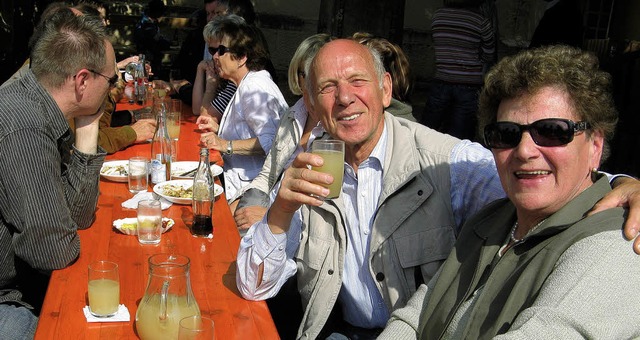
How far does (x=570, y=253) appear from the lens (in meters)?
1.88

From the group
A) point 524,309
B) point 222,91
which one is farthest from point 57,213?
point 222,91

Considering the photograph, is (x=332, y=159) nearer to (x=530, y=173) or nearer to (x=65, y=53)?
(x=530, y=173)

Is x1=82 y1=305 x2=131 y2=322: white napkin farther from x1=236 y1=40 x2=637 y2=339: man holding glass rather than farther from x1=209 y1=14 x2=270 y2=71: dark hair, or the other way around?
x1=209 y1=14 x2=270 y2=71: dark hair

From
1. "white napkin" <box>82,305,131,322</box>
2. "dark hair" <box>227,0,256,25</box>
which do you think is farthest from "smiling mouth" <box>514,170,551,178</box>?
"dark hair" <box>227,0,256,25</box>

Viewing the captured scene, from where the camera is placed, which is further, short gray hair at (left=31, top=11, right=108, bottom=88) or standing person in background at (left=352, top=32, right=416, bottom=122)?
standing person in background at (left=352, top=32, right=416, bottom=122)

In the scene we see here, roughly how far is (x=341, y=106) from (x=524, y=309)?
1.19 meters

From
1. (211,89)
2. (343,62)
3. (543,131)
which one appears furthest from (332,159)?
(211,89)

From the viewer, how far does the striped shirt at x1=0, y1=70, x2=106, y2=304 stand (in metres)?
2.72

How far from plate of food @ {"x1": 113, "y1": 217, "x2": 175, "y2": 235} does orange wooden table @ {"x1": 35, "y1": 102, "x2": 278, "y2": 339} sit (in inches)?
1.0

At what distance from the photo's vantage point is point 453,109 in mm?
7570

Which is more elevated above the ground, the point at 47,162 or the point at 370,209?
the point at 47,162

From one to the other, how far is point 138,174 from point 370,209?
57.7 inches

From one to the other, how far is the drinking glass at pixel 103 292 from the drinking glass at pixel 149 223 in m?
0.66

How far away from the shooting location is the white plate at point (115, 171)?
3.91 m
